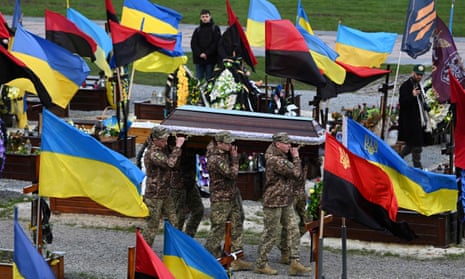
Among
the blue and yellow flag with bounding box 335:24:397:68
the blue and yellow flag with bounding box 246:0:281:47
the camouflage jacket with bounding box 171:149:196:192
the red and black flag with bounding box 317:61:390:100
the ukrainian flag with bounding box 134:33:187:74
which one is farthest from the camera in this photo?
the blue and yellow flag with bounding box 246:0:281:47

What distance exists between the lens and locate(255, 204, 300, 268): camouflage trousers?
53.3 ft

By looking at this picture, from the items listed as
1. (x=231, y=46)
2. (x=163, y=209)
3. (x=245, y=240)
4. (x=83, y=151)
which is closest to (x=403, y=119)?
(x=231, y=46)

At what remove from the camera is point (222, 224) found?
53.6 ft

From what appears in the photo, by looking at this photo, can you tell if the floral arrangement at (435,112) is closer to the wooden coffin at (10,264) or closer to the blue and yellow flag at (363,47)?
the blue and yellow flag at (363,47)

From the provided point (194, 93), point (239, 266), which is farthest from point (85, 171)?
point (194, 93)

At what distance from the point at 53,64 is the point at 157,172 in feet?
8.34

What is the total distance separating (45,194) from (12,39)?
5.15 metres

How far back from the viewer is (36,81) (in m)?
17.5

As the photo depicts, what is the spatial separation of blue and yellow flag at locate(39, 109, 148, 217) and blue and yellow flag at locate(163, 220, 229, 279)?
1.51m

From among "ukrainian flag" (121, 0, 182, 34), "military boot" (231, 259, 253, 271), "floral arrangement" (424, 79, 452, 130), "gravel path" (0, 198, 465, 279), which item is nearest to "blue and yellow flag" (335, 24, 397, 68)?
"floral arrangement" (424, 79, 452, 130)

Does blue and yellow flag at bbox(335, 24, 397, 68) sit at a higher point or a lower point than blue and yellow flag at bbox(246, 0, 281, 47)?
lower

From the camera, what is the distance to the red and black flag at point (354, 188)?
13383 mm

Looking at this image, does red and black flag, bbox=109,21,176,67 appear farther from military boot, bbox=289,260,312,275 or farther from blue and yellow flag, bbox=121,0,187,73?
military boot, bbox=289,260,312,275

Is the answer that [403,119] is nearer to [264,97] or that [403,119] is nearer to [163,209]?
[264,97]
